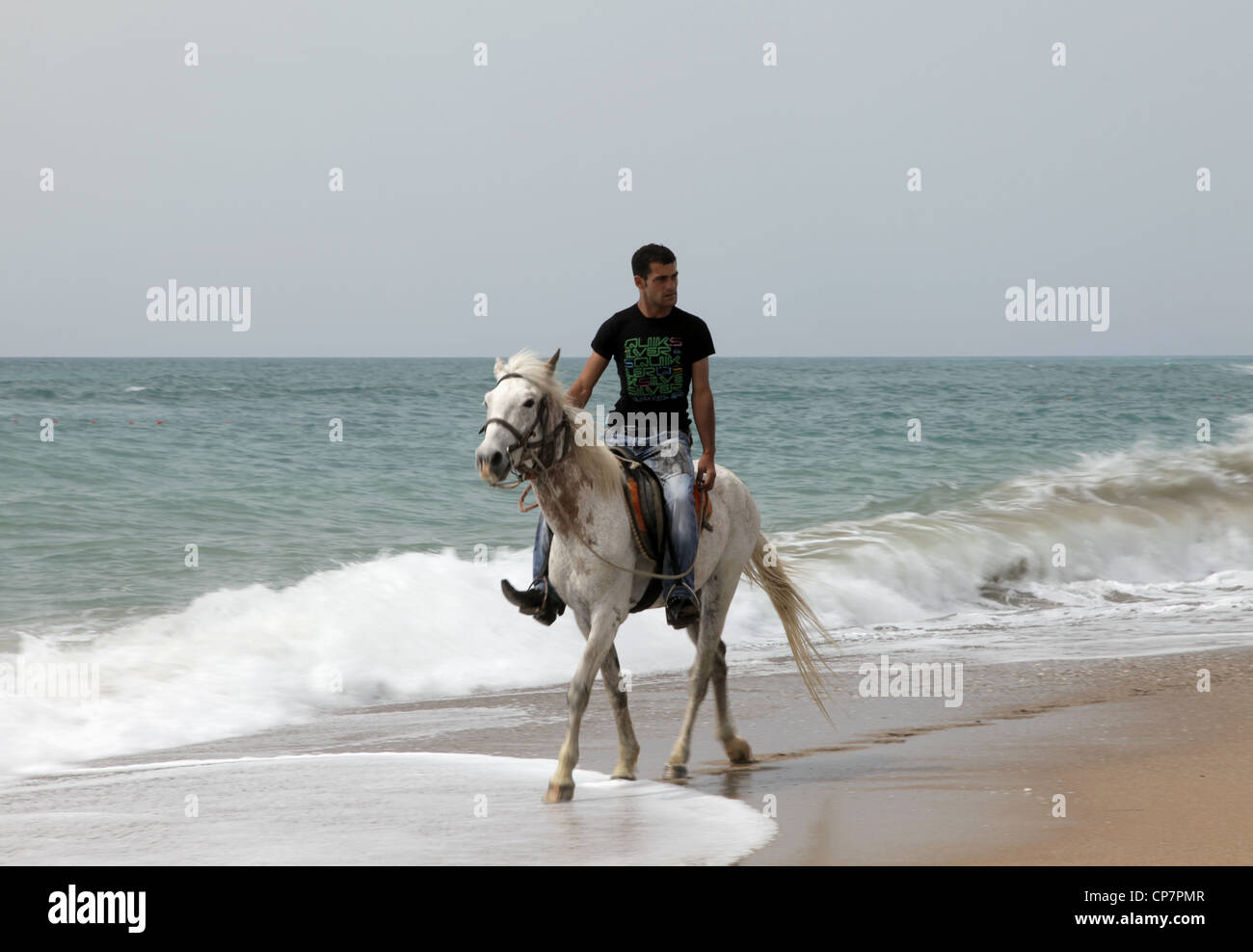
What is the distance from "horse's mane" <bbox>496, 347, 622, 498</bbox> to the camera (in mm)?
5535

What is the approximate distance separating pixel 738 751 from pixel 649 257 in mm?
Answer: 2739

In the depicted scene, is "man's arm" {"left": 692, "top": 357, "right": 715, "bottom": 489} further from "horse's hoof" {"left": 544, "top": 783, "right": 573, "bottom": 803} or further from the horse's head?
"horse's hoof" {"left": 544, "top": 783, "right": 573, "bottom": 803}

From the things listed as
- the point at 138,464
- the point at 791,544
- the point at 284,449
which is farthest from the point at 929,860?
the point at 284,449

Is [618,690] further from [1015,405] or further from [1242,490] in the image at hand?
[1015,405]

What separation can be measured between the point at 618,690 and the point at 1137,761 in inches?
105

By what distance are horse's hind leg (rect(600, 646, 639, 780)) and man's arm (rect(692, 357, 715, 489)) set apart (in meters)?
1.03

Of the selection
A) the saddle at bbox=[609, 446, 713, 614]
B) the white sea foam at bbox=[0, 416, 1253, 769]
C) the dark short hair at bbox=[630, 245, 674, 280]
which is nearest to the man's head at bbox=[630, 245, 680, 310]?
the dark short hair at bbox=[630, 245, 674, 280]

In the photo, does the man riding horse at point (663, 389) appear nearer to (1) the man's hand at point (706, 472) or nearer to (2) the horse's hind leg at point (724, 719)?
(1) the man's hand at point (706, 472)

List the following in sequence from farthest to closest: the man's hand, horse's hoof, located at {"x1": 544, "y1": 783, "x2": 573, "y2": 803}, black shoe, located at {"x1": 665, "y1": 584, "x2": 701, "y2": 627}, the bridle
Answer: the man's hand < black shoe, located at {"x1": 665, "y1": 584, "x2": 701, "y2": 627} < horse's hoof, located at {"x1": 544, "y1": 783, "x2": 573, "y2": 803} < the bridle

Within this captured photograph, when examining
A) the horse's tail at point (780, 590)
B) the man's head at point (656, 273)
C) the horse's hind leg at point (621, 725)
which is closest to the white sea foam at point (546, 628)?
the horse's tail at point (780, 590)

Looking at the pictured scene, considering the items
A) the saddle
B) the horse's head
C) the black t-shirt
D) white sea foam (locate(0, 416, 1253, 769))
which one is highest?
the black t-shirt

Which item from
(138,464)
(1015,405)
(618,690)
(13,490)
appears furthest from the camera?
(1015,405)

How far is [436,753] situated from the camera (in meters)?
6.97

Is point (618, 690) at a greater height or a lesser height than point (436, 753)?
greater
